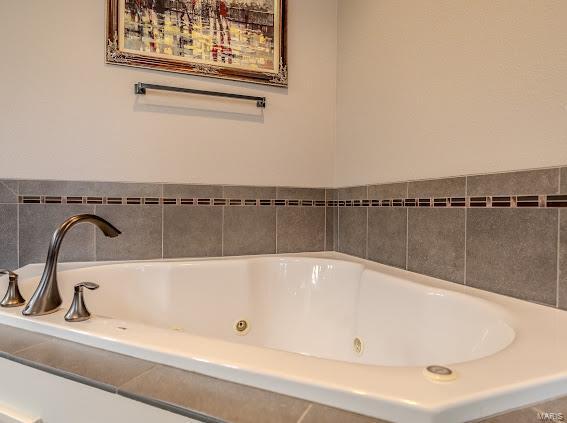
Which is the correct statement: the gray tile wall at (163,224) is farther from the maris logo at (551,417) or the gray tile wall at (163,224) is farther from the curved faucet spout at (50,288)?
the maris logo at (551,417)

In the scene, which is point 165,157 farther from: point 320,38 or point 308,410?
point 308,410

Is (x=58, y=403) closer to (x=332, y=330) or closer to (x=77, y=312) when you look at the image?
(x=77, y=312)

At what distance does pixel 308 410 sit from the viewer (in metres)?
0.45

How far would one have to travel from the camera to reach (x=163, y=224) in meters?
1.57

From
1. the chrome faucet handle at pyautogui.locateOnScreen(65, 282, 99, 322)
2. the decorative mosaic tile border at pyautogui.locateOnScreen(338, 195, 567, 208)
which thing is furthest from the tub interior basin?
the chrome faucet handle at pyautogui.locateOnScreen(65, 282, 99, 322)

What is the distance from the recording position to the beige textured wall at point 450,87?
2.85ft

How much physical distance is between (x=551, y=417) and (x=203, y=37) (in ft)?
5.75

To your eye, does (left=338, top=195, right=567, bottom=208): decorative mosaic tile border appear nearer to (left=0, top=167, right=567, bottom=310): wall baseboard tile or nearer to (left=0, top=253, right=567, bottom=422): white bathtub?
(left=0, top=167, right=567, bottom=310): wall baseboard tile

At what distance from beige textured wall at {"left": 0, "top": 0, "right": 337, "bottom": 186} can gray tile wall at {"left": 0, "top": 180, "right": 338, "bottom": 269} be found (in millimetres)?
57

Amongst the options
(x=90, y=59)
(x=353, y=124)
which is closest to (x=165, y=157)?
(x=90, y=59)

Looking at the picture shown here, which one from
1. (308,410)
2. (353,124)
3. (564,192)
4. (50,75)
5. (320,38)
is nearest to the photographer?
(308,410)

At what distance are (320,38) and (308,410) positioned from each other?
1.82 meters

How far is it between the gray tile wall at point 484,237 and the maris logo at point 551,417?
0.49m

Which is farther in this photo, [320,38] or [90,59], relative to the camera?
[320,38]
